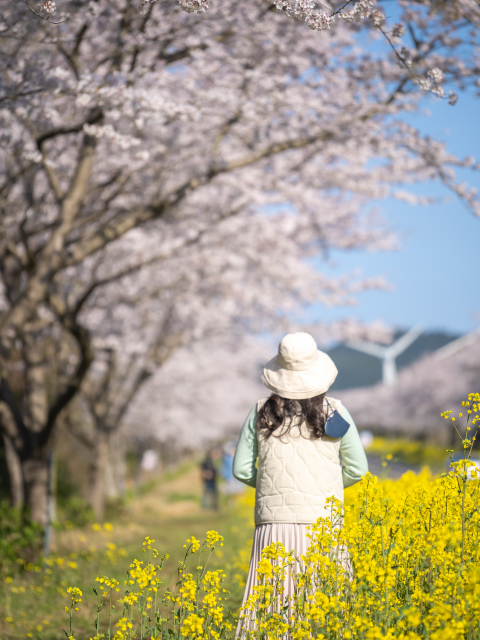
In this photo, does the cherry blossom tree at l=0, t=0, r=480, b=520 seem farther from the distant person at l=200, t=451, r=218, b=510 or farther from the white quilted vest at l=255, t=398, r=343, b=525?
the distant person at l=200, t=451, r=218, b=510

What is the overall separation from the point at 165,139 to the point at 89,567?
556cm

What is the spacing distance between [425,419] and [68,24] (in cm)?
4566

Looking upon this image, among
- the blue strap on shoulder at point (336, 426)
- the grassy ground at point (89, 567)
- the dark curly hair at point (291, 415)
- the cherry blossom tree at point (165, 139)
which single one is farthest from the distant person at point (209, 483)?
the blue strap on shoulder at point (336, 426)

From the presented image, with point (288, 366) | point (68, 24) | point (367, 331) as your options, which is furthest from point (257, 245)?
point (288, 366)

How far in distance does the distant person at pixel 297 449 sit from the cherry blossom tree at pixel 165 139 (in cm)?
277

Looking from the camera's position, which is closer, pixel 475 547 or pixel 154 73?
pixel 475 547

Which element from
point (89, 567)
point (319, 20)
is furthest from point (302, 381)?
point (89, 567)

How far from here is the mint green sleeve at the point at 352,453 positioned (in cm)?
303

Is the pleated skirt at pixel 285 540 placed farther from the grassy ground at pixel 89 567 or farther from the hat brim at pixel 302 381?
the grassy ground at pixel 89 567

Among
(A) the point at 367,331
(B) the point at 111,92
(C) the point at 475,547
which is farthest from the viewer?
(A) the point at 367,331

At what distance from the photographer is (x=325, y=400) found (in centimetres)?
305

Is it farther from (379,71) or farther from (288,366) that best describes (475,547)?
(379,71)

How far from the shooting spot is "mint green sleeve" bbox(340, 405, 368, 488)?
3025 millimetres

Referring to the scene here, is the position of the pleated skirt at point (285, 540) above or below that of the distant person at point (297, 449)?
below
